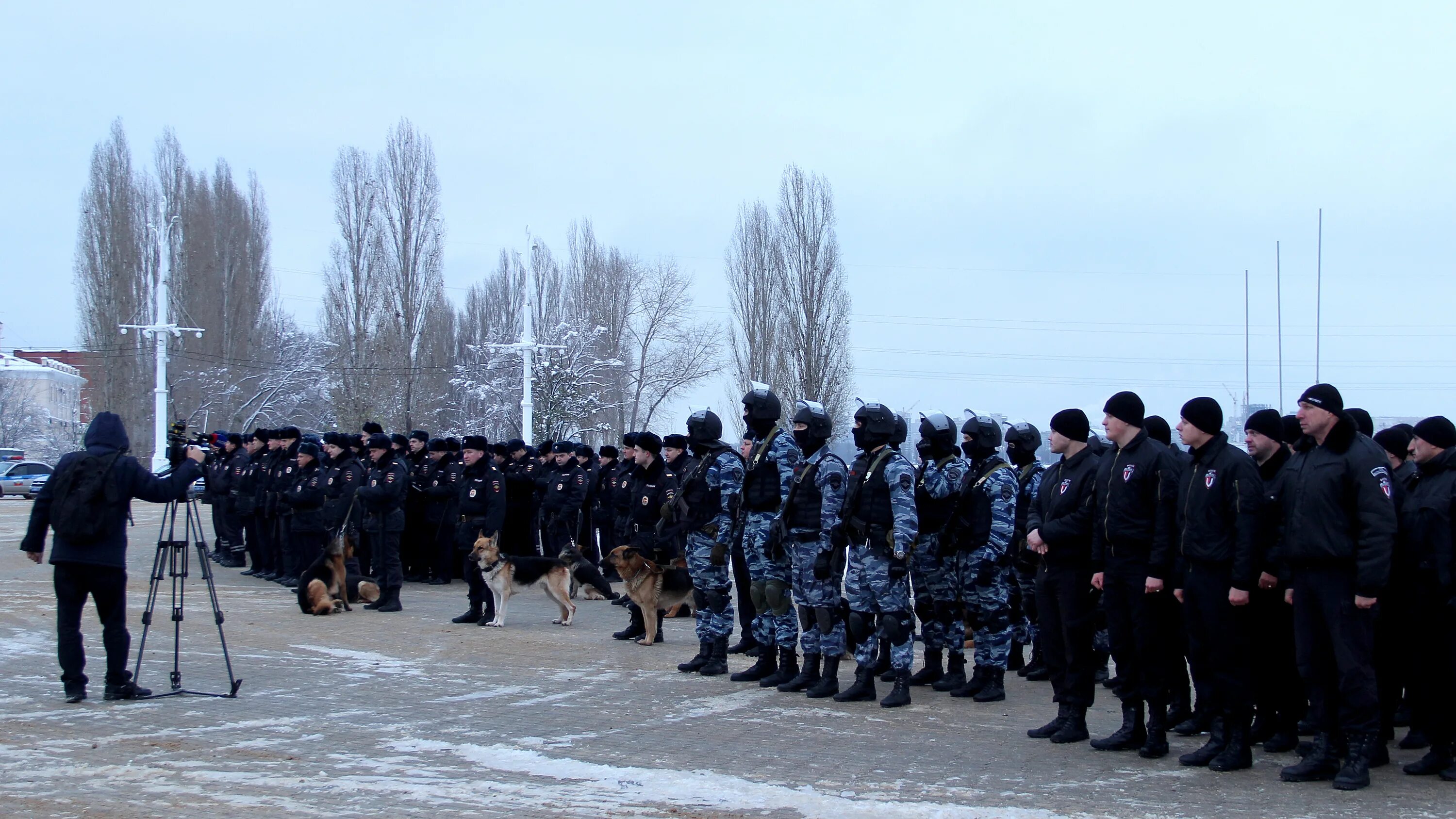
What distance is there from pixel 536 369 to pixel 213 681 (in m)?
34.0

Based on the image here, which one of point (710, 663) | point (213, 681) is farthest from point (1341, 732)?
point (213, 681)

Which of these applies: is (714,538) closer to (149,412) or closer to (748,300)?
(748,300)

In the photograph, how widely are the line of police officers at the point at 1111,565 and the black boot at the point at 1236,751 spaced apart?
13 mm

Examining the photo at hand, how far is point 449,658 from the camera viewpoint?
38.7 feet

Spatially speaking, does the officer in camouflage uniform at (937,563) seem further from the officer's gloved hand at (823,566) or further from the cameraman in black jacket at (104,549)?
the cameraman in black jacket at (104,549)

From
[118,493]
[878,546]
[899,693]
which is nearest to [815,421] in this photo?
[878,546]

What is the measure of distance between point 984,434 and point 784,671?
2.57 m

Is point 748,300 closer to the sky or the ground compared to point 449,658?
closer to the sky

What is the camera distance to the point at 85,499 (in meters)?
9.19

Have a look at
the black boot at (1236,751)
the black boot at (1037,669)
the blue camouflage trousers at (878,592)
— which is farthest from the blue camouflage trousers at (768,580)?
the black boot at (1236,751)

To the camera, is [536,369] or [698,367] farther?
[698,367]

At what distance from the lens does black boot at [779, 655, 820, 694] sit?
10.3 metres

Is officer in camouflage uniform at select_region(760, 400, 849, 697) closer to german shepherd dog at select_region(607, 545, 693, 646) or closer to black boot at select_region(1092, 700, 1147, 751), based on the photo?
black boot at select_region(1092, 700, 1147, 751)

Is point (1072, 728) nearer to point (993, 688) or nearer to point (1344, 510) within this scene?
point (993, 688)
